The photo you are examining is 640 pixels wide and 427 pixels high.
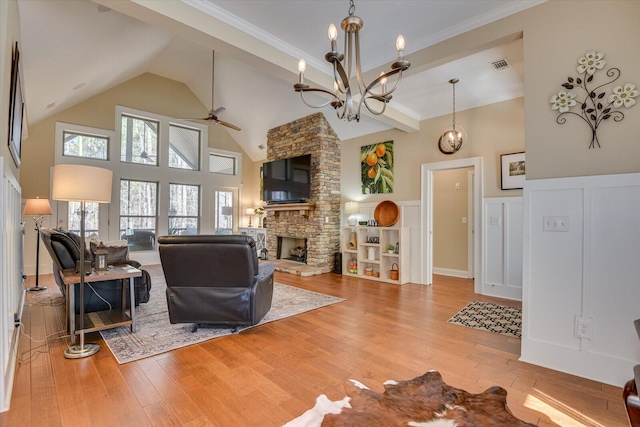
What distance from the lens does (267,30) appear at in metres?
3.03

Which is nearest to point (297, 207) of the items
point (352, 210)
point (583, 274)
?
point (352, 210)

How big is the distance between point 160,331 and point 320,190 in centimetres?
401

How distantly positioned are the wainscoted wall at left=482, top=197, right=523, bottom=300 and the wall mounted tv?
3.46 meters

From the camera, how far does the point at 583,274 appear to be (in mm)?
2279

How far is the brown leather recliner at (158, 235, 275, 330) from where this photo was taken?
279cm

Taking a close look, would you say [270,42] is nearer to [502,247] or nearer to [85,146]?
[502,247]

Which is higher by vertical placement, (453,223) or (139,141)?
(139,141)

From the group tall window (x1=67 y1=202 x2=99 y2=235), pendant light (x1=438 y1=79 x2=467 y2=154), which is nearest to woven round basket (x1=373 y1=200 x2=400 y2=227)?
pendant light (x1=438 y1=79 x2=467 y2=154)

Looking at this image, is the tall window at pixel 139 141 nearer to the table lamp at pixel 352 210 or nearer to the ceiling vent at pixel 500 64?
the table lamp at pixel 352 210

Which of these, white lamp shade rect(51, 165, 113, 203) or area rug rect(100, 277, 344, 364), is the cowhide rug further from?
white lamp shade rect(51, 165, 113, 203)

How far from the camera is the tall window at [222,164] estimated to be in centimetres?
842

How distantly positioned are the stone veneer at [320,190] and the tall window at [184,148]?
295 cm

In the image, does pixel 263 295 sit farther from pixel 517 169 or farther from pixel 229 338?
pixel 517 169

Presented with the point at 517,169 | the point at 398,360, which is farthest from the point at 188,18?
the point at 517,169
